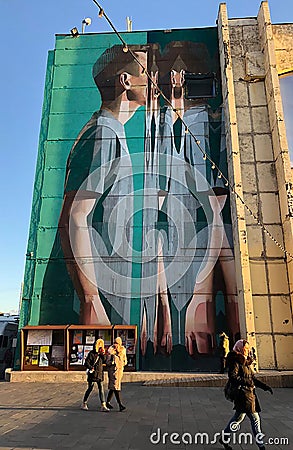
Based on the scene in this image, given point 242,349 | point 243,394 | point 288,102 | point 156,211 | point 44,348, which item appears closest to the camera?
point 243,394

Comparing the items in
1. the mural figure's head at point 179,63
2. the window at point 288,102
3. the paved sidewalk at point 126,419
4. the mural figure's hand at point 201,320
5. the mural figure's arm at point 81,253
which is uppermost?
the mural figure's head at point 179,63

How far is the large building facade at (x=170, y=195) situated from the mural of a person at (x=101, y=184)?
0.05 metres

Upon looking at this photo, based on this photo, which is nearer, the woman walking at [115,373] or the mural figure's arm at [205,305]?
the woman walking at [115,373]

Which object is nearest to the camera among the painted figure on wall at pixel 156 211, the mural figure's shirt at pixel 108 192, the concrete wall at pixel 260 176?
the concrete wall at pixel 260 176

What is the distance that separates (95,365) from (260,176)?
1125 centimetres

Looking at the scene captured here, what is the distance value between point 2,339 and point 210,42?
18526 mm

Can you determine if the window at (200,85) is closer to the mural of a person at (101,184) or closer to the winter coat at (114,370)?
the mural of a person at (101,184)

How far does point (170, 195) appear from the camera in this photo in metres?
16.6

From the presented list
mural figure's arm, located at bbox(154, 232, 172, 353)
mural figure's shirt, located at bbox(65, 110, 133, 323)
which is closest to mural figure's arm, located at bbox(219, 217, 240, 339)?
mural figure's arm, located at bbox(154, 232, 172, 353)

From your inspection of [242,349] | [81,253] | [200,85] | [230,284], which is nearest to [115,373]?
[242,349]

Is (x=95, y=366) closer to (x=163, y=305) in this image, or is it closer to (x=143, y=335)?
(x=143, y=335)

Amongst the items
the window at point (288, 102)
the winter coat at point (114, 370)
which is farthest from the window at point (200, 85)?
the winter coat at point (114, 370)

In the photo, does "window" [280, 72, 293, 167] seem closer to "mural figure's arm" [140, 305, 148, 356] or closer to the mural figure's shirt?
the mural figure's shirt

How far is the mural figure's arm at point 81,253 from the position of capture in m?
15.1
